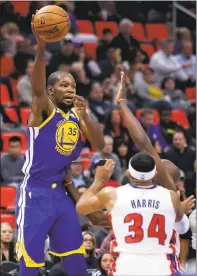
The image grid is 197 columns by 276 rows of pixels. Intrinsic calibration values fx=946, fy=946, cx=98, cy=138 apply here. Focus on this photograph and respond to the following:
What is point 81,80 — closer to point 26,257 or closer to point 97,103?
point 97,103

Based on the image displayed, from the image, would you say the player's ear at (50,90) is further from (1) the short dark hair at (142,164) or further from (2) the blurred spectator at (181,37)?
(2) the blurred spectator at (181,37)

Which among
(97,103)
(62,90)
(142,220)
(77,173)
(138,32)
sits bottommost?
(77,173)

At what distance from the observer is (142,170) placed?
7266mm

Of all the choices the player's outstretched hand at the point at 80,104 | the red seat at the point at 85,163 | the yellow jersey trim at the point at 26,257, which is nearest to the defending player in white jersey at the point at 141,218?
the player's outstretched hand at the point at 80,104

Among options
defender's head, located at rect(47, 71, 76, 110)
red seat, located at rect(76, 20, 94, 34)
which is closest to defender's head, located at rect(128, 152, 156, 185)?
defender's head, located at rect(47, 71, 76, 110)

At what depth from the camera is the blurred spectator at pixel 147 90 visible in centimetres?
1759

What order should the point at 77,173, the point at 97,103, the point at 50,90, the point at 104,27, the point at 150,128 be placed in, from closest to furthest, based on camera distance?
1. the point at 50,90
2. the point at 77,173
3. the point at 150,128
4. the point at 97,103
5. the point at 104,27

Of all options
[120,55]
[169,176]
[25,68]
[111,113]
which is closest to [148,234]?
[169,176]

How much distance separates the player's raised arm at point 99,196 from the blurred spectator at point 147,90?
1003cm

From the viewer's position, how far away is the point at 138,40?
20.0m

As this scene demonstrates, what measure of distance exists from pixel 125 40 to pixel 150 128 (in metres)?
3.53

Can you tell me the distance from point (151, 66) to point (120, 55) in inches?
25.9

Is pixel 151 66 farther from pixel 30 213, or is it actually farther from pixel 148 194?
pixel 148 194

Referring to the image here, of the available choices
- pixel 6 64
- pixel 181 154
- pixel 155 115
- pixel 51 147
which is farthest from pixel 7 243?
pixel 155 115
